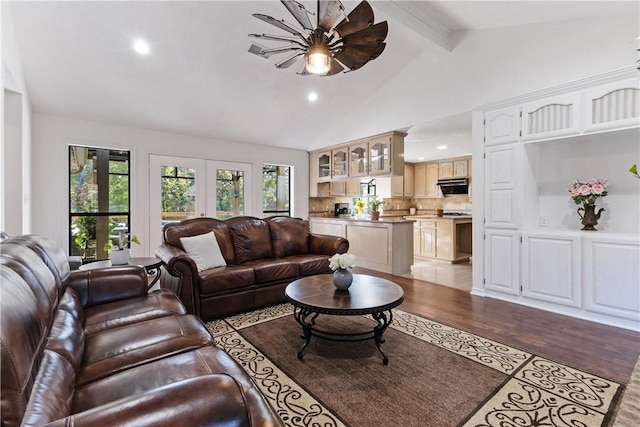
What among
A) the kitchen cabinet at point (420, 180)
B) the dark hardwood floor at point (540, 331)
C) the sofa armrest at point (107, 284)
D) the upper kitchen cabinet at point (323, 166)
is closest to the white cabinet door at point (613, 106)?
the dark hardwood floor at point (540, 331)

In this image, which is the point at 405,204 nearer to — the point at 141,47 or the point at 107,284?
→ the point at 141,47

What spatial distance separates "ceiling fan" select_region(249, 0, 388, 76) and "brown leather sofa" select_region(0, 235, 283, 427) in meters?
1.94

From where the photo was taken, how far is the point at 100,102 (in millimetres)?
4051

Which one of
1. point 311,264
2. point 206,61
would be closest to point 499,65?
point 311,264

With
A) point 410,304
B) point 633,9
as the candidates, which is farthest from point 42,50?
point 633,9

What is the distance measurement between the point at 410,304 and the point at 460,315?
1.75 feet

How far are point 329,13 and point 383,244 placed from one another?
372 centimetres

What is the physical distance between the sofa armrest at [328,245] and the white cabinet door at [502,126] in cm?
218

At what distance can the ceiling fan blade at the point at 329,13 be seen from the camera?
2021 millimetres

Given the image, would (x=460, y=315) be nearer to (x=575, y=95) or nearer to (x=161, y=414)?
(x=575, y=95)

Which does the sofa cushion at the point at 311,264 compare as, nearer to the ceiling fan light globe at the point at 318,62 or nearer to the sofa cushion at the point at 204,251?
the sofa cushion at the point at 204,251

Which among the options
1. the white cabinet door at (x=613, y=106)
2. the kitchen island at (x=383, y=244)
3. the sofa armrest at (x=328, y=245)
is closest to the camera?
the white cabinet door at (x=613, y=106)

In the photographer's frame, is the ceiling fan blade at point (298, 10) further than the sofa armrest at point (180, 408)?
Yes

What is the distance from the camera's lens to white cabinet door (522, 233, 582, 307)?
315cm
